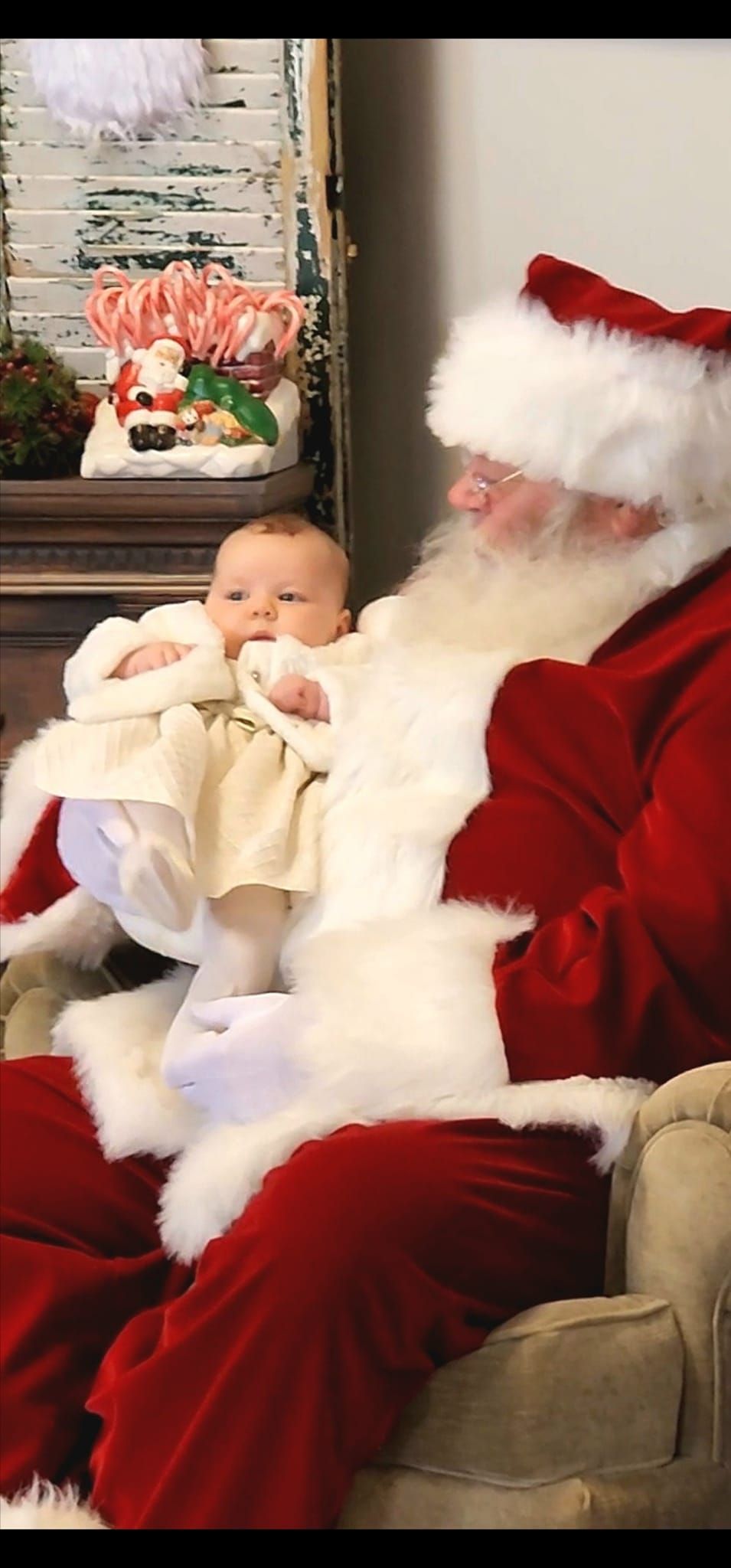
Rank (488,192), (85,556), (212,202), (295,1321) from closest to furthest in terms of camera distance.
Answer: (295,1321) < (85,556) < (212,202) < (488,192)

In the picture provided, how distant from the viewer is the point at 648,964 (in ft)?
4.04

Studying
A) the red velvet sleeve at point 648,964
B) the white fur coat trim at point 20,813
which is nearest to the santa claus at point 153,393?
the white fur coat trim at point 20,813

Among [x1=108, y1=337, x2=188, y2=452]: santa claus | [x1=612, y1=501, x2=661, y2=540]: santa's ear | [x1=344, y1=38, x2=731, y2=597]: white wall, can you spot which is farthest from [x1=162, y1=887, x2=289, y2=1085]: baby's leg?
[x1=344, y1=38, x2=731, y2=597]: white wall

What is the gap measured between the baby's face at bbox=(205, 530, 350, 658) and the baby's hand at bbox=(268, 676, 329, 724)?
0.24 feet

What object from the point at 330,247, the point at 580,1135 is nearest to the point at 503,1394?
the point at 580,1135

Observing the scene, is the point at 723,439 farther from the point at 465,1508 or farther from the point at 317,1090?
the point at 465,1508

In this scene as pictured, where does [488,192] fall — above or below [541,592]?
above

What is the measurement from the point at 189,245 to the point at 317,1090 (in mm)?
1295

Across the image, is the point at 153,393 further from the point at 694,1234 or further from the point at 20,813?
the point at 694,1234

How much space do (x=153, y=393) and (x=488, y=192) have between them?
2.18 ft

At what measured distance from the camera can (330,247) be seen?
2.05m

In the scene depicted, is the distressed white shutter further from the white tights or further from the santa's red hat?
the white tights

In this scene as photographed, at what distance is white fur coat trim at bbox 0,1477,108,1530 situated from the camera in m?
1.14

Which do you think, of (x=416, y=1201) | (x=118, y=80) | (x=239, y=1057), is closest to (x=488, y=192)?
(x=118, y=80)
